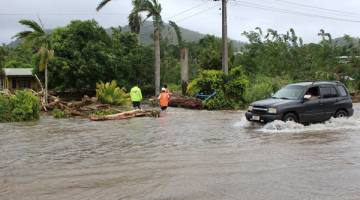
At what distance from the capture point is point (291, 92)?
59.8ft

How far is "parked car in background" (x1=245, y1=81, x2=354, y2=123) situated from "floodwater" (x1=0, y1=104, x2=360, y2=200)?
356mm

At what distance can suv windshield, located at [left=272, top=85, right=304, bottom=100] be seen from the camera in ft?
58.5

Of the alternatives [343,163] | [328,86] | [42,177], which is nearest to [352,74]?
[328,86]

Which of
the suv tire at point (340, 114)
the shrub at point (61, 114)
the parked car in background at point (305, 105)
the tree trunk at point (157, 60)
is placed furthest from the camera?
the tree trunk at point (157, 60)

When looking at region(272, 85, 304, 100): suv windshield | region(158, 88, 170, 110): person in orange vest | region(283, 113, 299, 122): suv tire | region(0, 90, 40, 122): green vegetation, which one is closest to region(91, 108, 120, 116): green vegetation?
region(0, 90, 40, 122): green vegetation

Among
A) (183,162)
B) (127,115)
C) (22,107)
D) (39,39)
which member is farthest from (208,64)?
(183,162)

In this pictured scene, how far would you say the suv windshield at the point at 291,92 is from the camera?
17.8 metres

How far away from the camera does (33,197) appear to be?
7.75 metres

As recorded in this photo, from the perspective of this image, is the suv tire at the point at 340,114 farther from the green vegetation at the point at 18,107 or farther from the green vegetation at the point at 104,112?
the green vegetation at the point at 18,107

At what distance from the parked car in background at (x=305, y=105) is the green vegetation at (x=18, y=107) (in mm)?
9886

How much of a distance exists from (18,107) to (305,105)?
12295mm

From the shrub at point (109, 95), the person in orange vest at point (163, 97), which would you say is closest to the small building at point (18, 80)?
the shrub at point (109, 95)

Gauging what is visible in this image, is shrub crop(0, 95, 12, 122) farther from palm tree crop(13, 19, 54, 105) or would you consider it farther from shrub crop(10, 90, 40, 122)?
palm tree crop(13, 19, 54, 105)

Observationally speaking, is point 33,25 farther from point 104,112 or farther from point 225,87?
point 225,87
